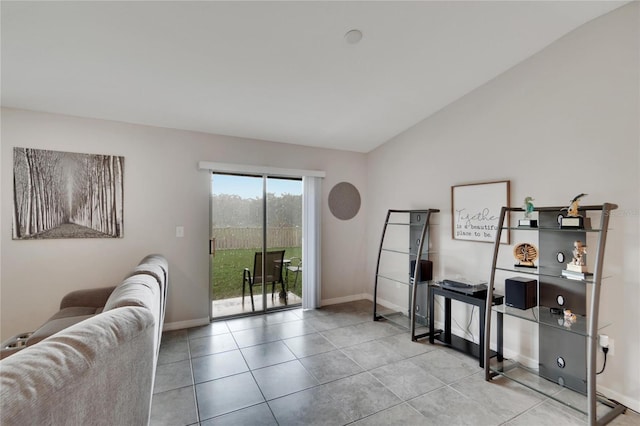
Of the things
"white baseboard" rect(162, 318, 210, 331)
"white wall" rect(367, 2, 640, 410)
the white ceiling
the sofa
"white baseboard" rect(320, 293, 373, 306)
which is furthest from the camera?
"white baseboard" rect(320, 293, 373, 306)

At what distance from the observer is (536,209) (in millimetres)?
2322

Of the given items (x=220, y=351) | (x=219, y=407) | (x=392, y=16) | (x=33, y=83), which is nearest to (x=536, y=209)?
(x=392, y=16)

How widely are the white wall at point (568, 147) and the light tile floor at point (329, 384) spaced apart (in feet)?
2.14

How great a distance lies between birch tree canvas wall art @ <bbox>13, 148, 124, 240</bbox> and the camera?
2.75 meters

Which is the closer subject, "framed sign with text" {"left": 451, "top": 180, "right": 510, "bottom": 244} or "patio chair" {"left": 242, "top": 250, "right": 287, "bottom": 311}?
"framed sign with text" {"left": 451, "top": 180, "right": 510, "bottom": 244}

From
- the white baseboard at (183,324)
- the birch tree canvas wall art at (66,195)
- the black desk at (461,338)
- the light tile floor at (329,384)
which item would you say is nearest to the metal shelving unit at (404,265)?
the black desk at (461,338)

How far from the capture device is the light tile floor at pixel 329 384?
1953mm

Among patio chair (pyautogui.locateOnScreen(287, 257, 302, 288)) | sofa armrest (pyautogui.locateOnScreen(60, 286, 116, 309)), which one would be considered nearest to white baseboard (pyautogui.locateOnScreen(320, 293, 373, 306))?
patio chair (pyautogui.locateOnScreen(287, 257, 302, 288))

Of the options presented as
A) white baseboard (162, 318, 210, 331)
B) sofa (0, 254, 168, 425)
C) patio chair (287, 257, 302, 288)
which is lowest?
white baseboard (162, 318, 210, 331)

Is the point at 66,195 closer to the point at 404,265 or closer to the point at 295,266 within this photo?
the point at 295,266

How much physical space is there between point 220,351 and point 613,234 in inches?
137

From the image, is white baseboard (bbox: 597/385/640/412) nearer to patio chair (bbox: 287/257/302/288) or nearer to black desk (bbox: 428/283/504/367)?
black desk (bbox: 428/283/504/367)

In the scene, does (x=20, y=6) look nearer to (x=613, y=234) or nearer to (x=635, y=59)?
(x=635, y=59)

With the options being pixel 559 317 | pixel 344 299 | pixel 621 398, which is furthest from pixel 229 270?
pixel 621 398
